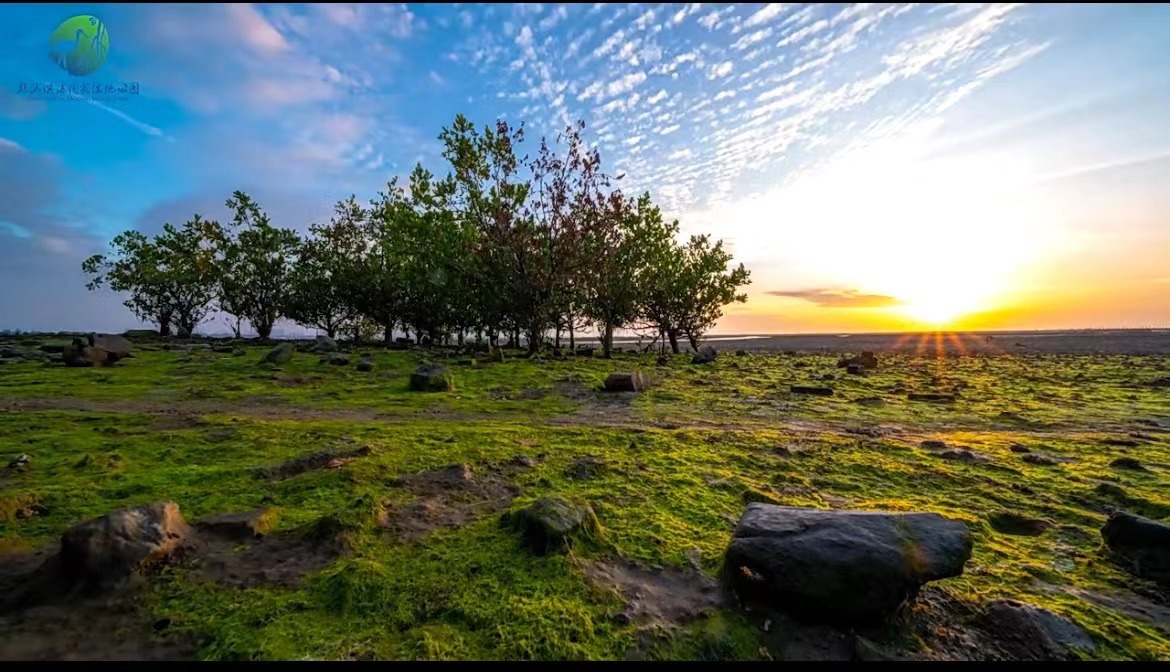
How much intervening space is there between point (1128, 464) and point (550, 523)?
10.1 meters

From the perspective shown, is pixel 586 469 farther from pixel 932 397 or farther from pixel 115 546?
pixel 932 397

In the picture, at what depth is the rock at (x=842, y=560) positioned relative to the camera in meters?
4.20

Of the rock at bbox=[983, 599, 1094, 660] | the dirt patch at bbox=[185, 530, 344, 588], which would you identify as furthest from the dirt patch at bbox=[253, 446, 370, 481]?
the rock at bbox=[983, 599, 1094, 660]

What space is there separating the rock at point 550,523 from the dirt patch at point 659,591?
0.42 m

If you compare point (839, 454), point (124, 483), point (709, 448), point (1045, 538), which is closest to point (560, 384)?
point (709, 448)

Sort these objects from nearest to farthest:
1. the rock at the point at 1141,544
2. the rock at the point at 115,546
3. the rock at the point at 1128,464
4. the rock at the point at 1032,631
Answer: the rock at the point at 1032,631 → the rock at the point at 115,546 → the rock at the point at 1141,544 → the rock at the point at 1128,464

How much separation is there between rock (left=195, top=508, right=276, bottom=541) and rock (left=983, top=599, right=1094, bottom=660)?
7243 millimetres

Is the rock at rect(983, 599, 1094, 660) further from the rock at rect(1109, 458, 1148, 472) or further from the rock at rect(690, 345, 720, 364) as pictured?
the rock at rect(690, 345, 720, 364)

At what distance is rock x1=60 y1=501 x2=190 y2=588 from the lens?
436 cm

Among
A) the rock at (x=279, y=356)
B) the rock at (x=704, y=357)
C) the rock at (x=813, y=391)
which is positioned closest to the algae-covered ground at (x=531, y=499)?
the rock at (x=813, y=391)

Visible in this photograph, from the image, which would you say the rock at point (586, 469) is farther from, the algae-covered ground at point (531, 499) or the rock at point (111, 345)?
the rock at point (111, 345)

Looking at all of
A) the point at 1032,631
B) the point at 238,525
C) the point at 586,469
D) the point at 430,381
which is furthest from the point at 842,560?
the point at 430,381

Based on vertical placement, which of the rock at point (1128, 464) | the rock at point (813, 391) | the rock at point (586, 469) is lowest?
the rock at point (1128, 464)

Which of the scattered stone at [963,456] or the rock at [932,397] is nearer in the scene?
the scattered stone at [963,456]
